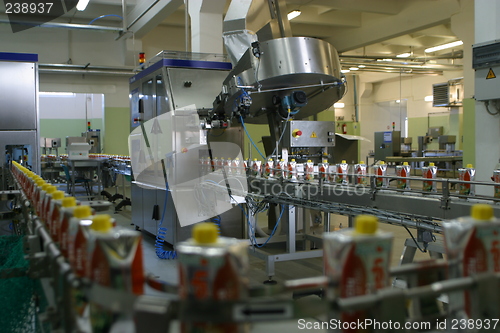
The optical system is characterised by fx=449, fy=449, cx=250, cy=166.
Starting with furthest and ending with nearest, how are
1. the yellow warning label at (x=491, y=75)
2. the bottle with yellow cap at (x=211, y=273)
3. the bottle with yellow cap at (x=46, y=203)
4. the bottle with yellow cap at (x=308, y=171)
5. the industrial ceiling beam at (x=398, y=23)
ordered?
1. the industrial ceiling beam at (x=398, y=23)
2. the yellow warning label at (x=491, y=75)
3. the bottle with yellow cap at (x=308, y=171)
4. the bottle with yellow cap at (x=46, y=203)
5. the bottle with yellow cap at (x=211, y=273)

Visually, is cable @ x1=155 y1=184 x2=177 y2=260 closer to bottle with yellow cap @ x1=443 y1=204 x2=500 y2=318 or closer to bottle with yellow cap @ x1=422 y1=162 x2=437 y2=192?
bottle with yellow cap @ x1=422 y1=162 x2=437 y2=192

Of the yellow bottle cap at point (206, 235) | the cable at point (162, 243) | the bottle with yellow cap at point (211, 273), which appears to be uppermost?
the yellow bottle cap at point (206, 235)

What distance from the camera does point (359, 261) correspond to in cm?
64

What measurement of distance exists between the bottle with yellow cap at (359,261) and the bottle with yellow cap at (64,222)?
520mm

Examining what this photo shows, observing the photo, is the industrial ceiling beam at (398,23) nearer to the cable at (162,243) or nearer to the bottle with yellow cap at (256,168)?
the bottle with yellow cap at (256,168)

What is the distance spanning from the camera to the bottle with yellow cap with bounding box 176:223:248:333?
59cm

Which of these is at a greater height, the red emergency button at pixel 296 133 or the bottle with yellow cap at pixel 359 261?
the red emergency button at pixel 296 133

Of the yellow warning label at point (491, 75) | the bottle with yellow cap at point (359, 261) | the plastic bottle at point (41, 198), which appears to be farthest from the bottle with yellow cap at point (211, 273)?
the yellow warning label at point (491, 75)

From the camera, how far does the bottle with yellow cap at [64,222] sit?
2.92ft

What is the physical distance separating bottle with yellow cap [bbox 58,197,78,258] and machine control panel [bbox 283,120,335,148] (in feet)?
8.58

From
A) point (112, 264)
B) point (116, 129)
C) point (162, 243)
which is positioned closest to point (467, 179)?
point (112, 264)

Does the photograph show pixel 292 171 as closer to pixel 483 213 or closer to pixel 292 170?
pixel 292 170

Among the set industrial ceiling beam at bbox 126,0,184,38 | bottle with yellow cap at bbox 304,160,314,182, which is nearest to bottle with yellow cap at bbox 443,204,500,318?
bottle with yellow cap at bbox 304,160,314,182

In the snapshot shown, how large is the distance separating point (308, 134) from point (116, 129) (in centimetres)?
805
